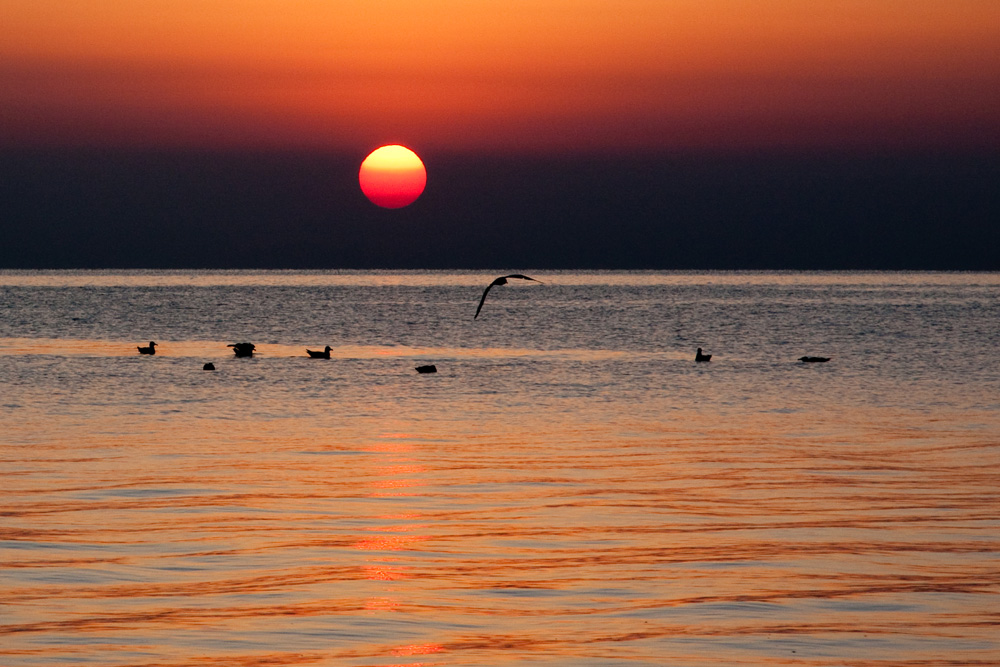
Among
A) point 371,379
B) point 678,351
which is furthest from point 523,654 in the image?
point 678,351

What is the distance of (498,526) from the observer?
16.0 m

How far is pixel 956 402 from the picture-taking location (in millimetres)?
34250

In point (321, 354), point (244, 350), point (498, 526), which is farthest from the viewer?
point (244, 350)

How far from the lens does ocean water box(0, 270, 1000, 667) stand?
11.2 meters

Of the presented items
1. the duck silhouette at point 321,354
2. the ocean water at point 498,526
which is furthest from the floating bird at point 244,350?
the ocean water at point 498,526

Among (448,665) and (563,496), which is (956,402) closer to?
(563,496)

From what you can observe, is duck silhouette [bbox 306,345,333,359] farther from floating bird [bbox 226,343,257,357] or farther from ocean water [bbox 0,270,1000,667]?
ocean water [bbox 0,270,1000,667]

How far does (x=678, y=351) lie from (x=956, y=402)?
2883 centimetres

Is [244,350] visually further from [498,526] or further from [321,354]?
[498,526]

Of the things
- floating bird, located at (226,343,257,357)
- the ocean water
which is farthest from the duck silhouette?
the ocean water

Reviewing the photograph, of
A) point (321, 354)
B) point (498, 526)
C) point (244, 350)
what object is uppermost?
point (244, 350)

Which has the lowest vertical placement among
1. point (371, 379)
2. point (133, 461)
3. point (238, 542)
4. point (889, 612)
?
point (889, 612)

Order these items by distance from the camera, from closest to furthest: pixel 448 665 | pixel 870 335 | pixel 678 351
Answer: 1. pixel 448 665
2. pixel 678 351
3. pixel 870 335

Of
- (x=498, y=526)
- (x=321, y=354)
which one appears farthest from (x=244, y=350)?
(x=498, y=526)
